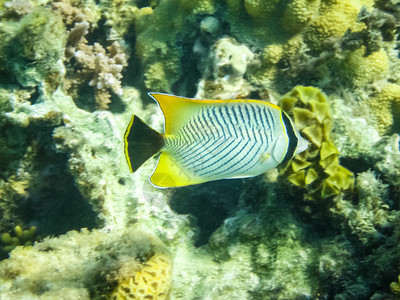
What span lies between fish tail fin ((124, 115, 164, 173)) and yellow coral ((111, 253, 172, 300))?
2.68 ft

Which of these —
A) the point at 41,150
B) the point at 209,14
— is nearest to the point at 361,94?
the point at 209,14

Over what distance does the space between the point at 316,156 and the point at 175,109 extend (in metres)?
1.35

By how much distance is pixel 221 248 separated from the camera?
289 cm

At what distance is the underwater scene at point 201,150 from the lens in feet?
6.29

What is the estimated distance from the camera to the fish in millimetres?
1829

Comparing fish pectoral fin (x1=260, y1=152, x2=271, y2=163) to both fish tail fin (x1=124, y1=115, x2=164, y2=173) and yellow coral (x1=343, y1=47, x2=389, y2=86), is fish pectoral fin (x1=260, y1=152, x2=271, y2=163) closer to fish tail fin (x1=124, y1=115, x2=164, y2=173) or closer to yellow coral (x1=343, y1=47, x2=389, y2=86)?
fish tail fin (x1=124, y1=115, x2=164, y2=173)

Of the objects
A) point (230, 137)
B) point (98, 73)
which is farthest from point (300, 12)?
point (98, 73)

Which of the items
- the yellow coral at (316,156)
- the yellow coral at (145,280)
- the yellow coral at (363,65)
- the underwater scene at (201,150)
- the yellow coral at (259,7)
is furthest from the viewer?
the yellow coral at (259,7)

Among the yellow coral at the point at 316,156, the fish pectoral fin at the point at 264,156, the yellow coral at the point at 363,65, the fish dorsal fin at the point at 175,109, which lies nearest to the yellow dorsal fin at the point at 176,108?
the fish dorsal fin at the point at 175,109

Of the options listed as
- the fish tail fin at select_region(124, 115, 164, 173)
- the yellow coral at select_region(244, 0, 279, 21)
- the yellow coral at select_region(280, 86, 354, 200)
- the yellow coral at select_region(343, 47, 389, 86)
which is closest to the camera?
the fish tail fin at select_region(124, 115, 164, 173)

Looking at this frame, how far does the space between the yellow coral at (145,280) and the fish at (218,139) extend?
743mm

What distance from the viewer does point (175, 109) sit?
6.23ft

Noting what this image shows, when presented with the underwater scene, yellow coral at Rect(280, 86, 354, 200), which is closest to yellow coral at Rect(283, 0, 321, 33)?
the underwater scene

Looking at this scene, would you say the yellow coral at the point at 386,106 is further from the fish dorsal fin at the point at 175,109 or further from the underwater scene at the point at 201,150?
the fish dorsal fin at the point at 175,109
